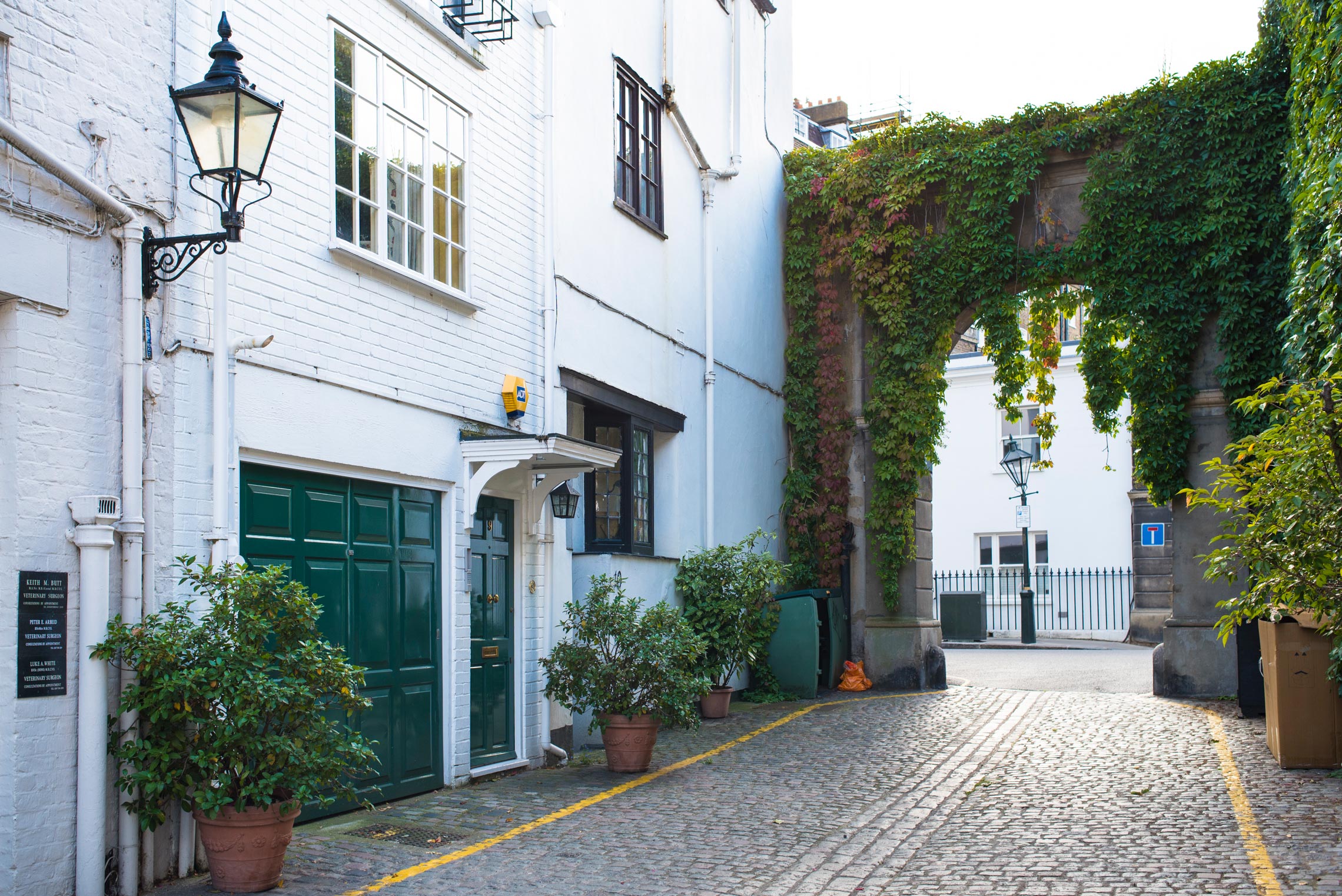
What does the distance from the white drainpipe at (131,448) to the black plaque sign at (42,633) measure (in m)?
0.33

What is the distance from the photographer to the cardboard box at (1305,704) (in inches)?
348

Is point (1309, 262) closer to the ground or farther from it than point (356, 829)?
farther from it

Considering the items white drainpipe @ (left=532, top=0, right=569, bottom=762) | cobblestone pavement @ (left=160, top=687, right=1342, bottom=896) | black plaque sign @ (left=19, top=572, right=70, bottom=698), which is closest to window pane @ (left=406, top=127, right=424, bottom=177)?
white drainpipe @ (left=532, top=0, right=569, bottom=762)

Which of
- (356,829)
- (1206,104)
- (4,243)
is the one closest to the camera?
(4,243)

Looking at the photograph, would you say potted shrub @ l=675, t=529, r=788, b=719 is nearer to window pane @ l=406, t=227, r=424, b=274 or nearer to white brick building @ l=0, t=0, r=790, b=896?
white brick building @ l=0, t=0, r=790, b=896

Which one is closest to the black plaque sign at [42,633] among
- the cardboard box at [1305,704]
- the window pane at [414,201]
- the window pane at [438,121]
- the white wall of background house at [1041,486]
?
the window pane at [414,201]

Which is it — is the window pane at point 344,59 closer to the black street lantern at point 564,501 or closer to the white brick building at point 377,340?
the white brick building at point 377,340

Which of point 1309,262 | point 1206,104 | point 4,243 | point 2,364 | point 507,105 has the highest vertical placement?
point 1206,104

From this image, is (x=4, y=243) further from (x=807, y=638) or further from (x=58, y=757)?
(x=807, y=638)

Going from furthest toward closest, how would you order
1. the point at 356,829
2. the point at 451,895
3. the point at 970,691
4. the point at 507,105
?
the point at 970,691, the point at 507,105, the point at 356,829, the point at 451,895

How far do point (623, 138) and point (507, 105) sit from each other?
253 centimetres

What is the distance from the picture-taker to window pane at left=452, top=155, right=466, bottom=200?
9.16 meters

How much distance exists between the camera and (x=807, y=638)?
13781mm

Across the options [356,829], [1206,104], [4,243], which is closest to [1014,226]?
[1206,104]
